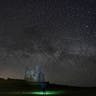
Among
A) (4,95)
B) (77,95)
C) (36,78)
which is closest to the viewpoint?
(4,95)

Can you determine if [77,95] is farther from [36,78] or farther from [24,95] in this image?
[36,78]

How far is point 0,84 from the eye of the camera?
45688mm

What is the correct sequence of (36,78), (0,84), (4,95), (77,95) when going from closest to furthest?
(4,95), (77,95), (0,84), (36,78)

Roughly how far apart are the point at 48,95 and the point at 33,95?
2972 mm

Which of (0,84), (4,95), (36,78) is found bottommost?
(4,95)

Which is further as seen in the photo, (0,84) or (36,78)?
(36,78)

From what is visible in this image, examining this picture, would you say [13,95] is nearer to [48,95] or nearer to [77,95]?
[48,95]

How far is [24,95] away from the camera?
107ft

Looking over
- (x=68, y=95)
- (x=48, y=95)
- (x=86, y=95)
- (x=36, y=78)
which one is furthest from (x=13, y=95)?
(x=36, y=78)

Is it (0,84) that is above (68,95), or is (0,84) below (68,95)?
above

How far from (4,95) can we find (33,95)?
457 centimetres

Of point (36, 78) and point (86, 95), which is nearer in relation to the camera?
point (86, 95)

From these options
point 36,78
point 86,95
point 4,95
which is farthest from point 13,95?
point 36,78

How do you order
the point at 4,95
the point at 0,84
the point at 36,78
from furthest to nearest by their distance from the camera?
the point at 36,78
the point at 0,84
the point at 4,95
